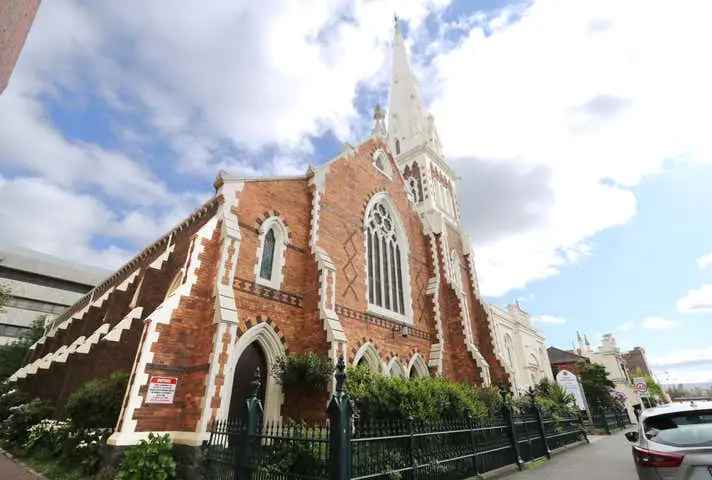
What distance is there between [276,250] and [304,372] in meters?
4.22

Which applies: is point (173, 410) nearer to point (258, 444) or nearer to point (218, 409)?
point (218, 409)

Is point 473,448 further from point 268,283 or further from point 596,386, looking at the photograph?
point 596,386

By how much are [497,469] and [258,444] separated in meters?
6.08

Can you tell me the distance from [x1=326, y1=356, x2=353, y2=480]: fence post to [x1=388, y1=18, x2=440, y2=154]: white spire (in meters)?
23.8

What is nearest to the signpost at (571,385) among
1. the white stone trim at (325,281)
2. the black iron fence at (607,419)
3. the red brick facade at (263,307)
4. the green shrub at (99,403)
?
the black iron fence at (607,419)

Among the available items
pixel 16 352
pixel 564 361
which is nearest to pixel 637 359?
pixel 564 361

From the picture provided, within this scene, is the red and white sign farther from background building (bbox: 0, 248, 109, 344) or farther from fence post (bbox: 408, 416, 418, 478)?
background building (bbox: 0, 248, 109, 344)

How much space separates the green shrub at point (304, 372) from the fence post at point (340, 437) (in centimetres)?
514

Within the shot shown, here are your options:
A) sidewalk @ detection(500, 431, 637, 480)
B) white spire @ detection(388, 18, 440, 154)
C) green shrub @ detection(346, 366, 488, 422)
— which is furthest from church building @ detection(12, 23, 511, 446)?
white spire @ detection(388, 18, 440, 154)

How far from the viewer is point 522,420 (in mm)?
10578

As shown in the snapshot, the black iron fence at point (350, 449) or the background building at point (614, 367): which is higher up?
the background building at point (614, 367)

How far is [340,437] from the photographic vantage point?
525cm

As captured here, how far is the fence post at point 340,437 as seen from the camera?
5.12m

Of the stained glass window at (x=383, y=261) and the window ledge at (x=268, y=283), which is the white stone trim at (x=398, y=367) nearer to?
the stained glass window at (x=383, y=261)
